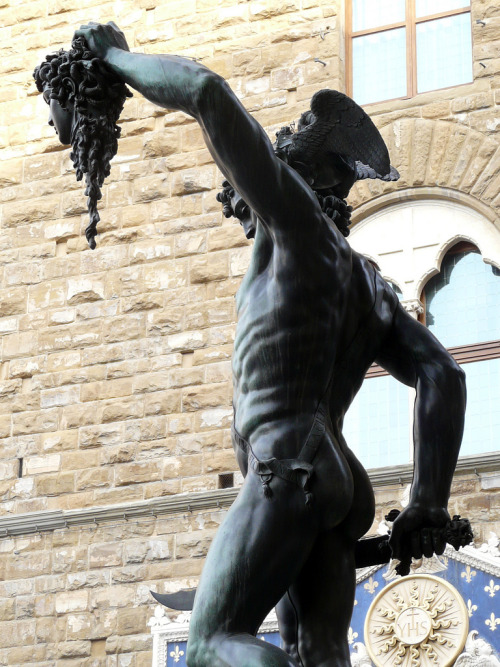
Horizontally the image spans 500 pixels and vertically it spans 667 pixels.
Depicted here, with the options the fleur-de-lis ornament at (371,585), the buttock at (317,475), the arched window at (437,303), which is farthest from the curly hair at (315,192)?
the arched window at (437,303)

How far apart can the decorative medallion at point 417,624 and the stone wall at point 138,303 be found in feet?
2.35

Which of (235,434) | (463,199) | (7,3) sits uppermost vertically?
(7,3)

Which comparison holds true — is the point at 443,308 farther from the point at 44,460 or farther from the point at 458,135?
the point at 44,460

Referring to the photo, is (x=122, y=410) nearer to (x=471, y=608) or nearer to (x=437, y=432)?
(x=471, y=608)

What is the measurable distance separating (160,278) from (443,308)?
215 centimetres

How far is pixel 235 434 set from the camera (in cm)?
319

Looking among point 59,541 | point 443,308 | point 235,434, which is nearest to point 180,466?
point 59,541

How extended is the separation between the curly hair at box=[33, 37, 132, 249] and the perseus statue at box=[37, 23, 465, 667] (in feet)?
0.04

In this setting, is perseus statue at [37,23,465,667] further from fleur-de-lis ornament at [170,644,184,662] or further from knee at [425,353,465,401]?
fleur-de-lis ornament at [170,644,184,662]

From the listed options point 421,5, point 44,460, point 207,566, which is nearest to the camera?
point 207,566

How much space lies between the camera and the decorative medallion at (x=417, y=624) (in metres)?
8.85

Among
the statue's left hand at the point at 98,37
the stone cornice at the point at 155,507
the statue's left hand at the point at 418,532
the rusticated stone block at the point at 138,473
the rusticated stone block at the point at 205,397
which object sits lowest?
the statue's left hand at the point at 418,532

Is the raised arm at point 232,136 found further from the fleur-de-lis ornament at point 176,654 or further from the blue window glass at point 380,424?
the blue window glass at point 380,424

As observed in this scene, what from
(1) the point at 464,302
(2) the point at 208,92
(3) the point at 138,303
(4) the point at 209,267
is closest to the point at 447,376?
(2) the point at 208,92
